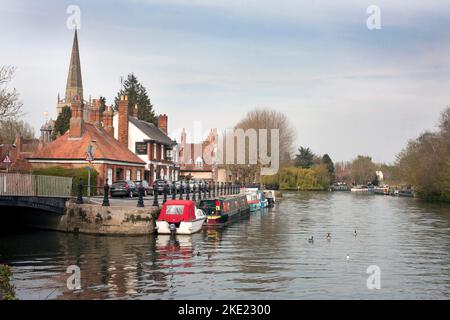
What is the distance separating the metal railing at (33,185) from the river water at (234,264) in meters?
2.68

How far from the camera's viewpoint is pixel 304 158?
16988 centimetres

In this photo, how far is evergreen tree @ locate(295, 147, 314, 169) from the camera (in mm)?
168750

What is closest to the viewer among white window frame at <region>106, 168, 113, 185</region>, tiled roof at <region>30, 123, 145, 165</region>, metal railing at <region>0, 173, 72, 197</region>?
metal railing at <region>0, 173, 72, 197</region>

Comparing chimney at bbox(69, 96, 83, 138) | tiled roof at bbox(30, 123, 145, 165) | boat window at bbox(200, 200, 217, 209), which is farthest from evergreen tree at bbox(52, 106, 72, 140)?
boat window at bbox(200, 200, 217, 209)

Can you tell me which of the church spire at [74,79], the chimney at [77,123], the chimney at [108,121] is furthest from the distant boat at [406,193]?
the church spire at [74,79]

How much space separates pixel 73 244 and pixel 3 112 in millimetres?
12705

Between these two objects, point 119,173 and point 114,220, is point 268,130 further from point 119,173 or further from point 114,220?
point 114,220

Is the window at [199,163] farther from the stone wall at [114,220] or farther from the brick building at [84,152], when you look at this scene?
the stone wall at [114,220]

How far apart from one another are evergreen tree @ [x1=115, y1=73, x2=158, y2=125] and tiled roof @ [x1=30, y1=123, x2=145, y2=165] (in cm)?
5131

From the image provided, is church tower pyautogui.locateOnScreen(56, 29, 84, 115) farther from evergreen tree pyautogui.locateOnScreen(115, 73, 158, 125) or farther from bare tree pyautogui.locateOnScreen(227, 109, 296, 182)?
bare tree pyautogui.locateOnScreen(227, 109, 296, 182)

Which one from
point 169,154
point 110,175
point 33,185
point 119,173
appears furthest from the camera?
point 169,154

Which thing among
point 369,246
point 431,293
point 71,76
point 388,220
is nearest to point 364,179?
point 71,76

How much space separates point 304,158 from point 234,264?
5759 inches

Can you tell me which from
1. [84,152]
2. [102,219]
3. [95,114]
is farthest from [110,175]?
[102,219]
